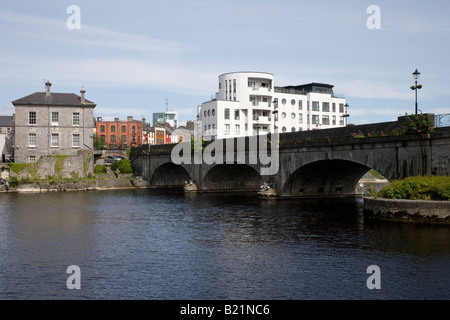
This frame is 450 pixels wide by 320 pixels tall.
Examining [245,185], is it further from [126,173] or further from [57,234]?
[57,234]

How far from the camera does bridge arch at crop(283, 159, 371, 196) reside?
51.5m

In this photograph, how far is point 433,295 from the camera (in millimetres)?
17094

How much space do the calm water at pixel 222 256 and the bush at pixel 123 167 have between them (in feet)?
167

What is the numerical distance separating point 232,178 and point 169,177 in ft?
63.3

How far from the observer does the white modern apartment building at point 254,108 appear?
94062 mm

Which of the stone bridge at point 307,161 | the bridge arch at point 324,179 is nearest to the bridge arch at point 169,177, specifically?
the stone bridge at point 307,161

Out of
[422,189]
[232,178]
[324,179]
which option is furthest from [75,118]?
[422,189]

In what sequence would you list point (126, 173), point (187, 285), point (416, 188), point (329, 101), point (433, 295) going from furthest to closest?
point (329, 101) < point (126, 173) < point (416, 188) < point (187, 285) < point (433, 295)

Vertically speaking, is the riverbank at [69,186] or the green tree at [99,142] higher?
the green tree at [99,142]

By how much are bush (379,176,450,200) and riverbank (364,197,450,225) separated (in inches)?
24.5

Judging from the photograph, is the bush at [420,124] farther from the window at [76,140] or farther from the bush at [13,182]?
the window at [76,140]

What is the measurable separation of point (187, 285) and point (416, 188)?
1886 centimetres

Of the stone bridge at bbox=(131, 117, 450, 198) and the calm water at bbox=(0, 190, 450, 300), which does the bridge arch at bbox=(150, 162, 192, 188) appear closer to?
the stone bridge at bbox=(131, 117, 450, 198)

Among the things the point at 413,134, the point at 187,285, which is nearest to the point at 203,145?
the point at 413,134
